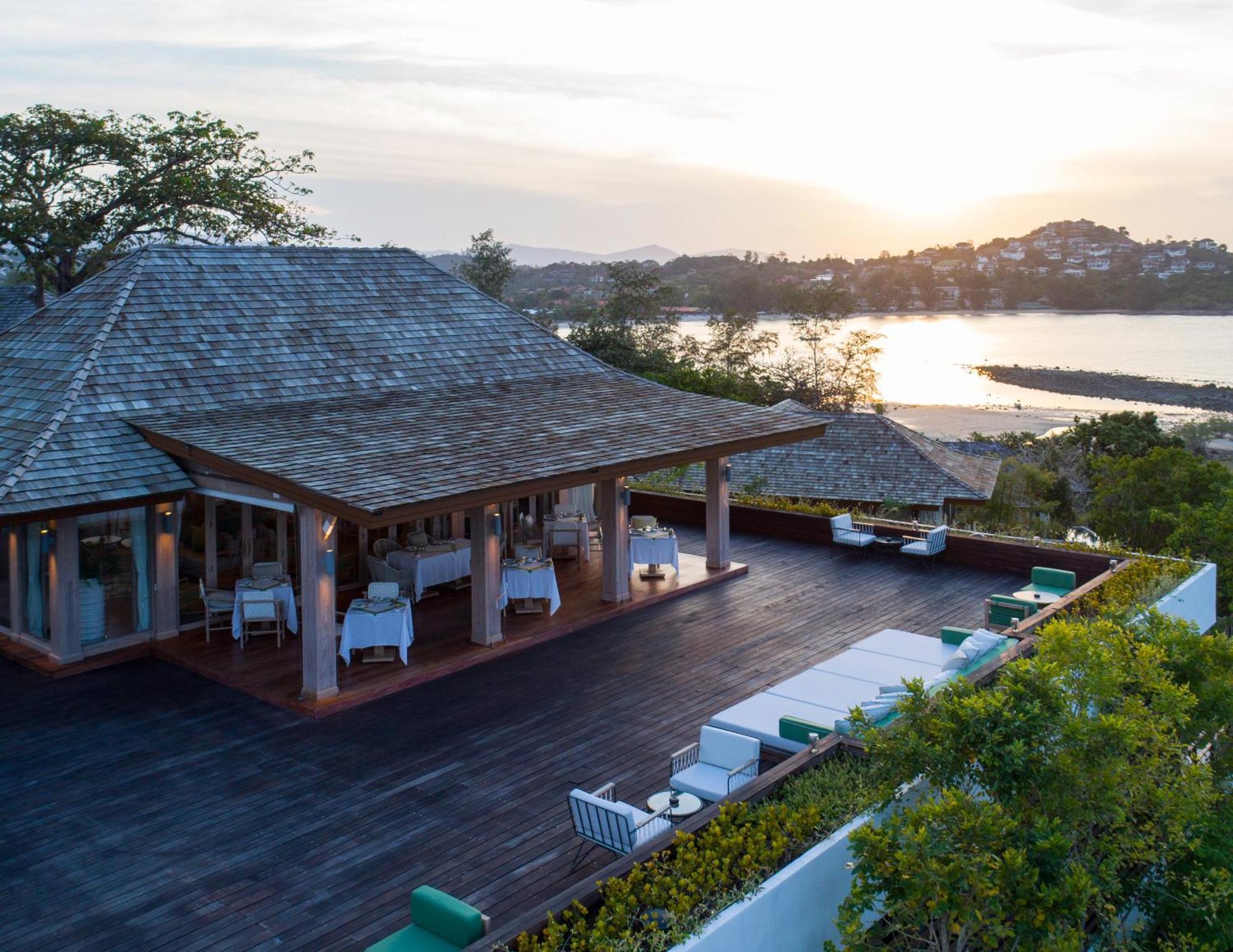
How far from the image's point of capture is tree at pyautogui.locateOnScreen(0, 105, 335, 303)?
30.1 m

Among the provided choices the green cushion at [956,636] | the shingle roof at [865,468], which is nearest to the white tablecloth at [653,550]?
the green cushion at [956,636]

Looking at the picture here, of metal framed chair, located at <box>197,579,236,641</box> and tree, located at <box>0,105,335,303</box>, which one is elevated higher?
tree, located at <box>0,105,335,303</box>

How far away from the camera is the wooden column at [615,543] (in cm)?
1355

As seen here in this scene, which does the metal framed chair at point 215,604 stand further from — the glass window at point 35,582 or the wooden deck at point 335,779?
the glass window at point 35,582

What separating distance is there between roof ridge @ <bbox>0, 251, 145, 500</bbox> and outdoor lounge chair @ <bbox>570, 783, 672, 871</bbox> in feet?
22.2

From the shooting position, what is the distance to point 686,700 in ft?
34.7

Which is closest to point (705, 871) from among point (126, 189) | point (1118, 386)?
point (126, 189)

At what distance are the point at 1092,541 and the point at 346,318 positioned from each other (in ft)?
41.8

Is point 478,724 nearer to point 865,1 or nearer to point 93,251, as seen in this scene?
point 865,1

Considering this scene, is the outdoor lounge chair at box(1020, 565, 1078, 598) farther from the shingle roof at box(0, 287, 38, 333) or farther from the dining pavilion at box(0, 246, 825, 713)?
the shingle roof at box(0, 287, 38, 333)

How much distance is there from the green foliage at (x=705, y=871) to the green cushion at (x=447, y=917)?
32 centimetres

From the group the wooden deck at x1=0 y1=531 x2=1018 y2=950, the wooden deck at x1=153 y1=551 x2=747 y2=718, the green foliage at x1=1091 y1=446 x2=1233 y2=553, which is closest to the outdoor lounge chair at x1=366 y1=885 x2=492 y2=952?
the wooden deck at x1=0 y1=531 x2=1018 y2=950

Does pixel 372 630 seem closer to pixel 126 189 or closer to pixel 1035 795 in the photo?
pixel 1035 795

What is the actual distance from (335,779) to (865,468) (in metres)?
19.4
